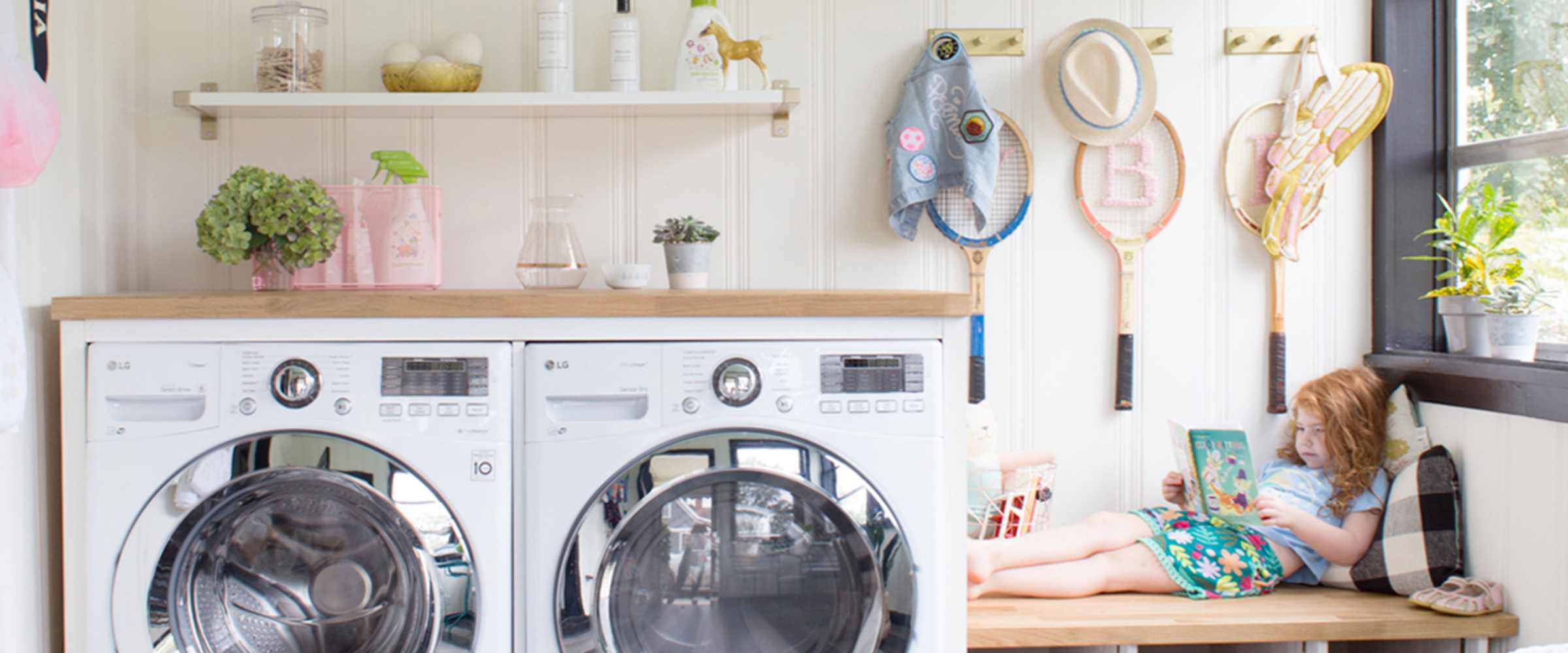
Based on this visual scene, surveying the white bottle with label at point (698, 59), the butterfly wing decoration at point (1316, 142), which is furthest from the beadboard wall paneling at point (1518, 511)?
the white bottle with label at point (698, 59)

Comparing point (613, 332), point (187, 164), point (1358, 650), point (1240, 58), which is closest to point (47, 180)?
point (187, 164)

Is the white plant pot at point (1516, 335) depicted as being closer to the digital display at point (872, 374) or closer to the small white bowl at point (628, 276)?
the digital display at point (872, 374)

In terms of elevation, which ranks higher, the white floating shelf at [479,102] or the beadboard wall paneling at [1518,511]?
the white floating shelf at [479,102]

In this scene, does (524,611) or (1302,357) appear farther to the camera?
(1302,357)

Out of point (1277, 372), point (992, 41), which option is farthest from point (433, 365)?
point (1277, 372)

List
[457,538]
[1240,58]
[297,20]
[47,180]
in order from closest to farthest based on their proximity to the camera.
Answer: [457,538], [47,180], [297,20], [1240,58]

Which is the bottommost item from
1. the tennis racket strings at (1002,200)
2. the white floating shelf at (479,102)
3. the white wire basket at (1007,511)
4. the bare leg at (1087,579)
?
the bare leg at (1087,579)

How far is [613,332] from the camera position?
1.79m

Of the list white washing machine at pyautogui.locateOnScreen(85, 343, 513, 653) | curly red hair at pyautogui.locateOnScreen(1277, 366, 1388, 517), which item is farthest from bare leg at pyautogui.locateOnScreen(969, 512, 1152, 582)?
white washing machine at pyautogui.locateOnScreen(85, 343, 513, 653)

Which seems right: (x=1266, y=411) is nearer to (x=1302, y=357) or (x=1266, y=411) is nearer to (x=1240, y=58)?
(x=1302, y=357)

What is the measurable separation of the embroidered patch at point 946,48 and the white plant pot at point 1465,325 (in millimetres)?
1201

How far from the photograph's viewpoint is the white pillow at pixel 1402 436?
2225 mm

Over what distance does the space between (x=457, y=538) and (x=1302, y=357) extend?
194 cm

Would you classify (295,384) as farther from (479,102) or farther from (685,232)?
(685,232)
